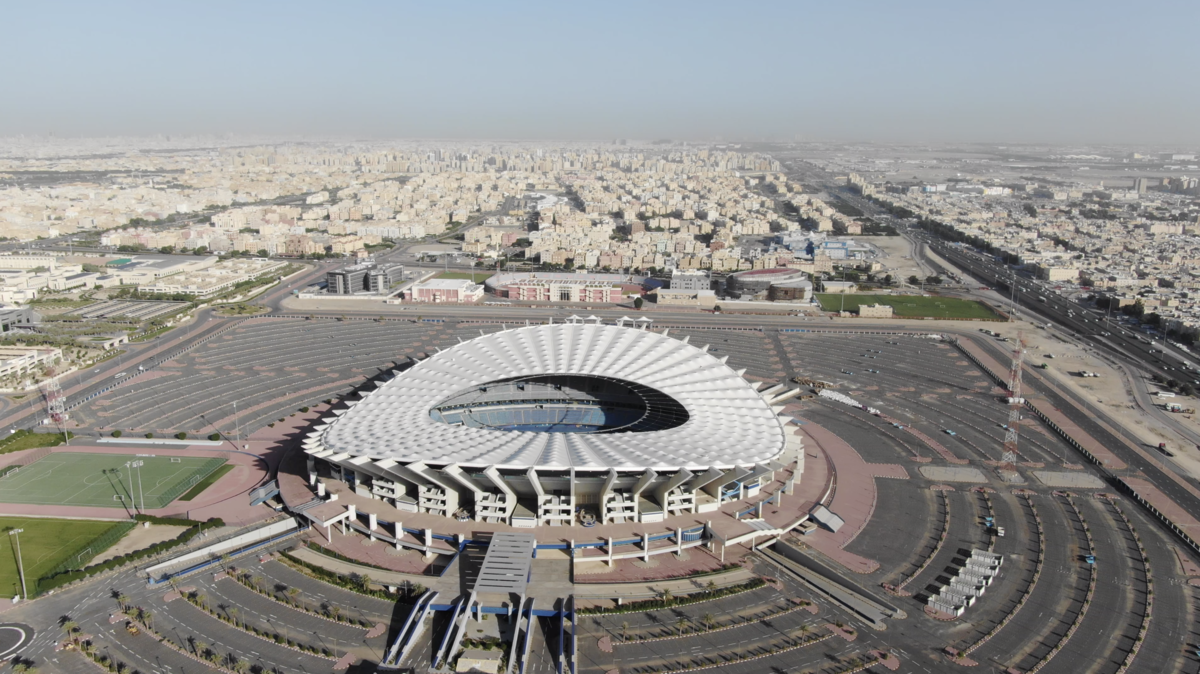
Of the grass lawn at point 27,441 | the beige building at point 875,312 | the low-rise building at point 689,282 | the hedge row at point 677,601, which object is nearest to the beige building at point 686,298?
the low-rise building at point 689,282

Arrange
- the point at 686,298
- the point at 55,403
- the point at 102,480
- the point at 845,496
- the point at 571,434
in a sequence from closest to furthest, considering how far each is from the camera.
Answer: the point at 571,434, the point at 845,496, the point at 102,480, the point at 55,403, the point at 686,298

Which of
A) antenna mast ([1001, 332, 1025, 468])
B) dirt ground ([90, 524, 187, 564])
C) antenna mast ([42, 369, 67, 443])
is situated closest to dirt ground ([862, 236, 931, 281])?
antenna mast ([1001, 332, 1025, 468])

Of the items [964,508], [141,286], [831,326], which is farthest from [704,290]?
[141,286]

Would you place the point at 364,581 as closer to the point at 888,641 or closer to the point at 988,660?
the point at 888,641

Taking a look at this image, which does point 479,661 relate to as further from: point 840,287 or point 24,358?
point 840,287

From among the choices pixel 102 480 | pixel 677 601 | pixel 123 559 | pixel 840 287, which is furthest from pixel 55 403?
pixel 840 287

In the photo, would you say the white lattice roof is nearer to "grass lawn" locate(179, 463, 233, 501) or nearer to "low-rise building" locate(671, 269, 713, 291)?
"grass lawn" locate(179, 463, 233, 501)

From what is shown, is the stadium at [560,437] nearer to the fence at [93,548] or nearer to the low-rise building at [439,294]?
the fence at [93,548]
